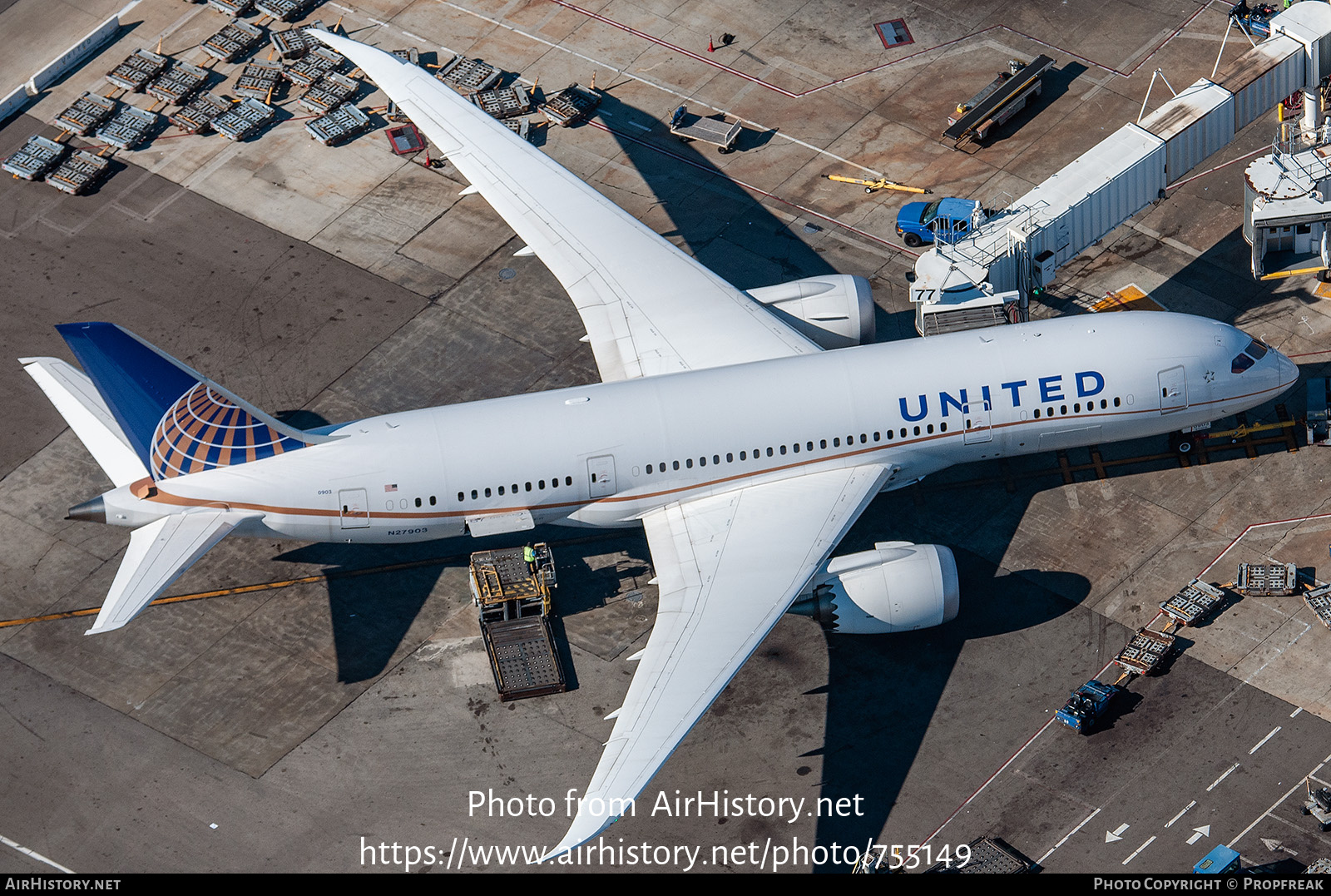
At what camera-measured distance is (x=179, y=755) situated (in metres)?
45.5

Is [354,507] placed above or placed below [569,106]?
below

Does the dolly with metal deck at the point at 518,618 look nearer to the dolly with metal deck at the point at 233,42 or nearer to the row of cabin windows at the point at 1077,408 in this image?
the row of cabin windows at the point at 1077,408

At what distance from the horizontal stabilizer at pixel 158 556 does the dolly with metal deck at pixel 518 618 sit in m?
7.32

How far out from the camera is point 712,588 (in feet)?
146

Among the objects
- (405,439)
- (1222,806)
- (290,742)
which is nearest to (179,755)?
(290,742)

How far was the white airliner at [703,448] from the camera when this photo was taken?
147 feet

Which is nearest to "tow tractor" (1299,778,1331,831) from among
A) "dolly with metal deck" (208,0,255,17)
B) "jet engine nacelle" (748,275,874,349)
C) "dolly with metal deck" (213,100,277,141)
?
"jet engine nacelle" (748,275,874,349)

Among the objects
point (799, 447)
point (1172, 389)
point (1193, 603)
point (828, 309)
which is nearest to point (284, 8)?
point (828, 309)

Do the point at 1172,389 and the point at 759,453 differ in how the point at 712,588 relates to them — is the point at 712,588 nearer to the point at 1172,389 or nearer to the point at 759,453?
the point at 759,453

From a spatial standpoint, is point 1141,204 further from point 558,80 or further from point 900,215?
point 558,80

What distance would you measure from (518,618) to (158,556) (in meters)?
10.6

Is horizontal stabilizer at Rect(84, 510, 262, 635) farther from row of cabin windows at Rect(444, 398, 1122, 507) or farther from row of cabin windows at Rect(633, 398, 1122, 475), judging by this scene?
row of cabin windows at Rect(633, 398, 1122, 475)

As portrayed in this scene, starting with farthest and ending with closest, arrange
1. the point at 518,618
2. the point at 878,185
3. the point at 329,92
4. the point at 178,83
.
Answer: the point at 178,83 → the point at 329,92 → the point at 878,185 → the point at 518,618

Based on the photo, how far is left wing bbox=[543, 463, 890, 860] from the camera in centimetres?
3931
